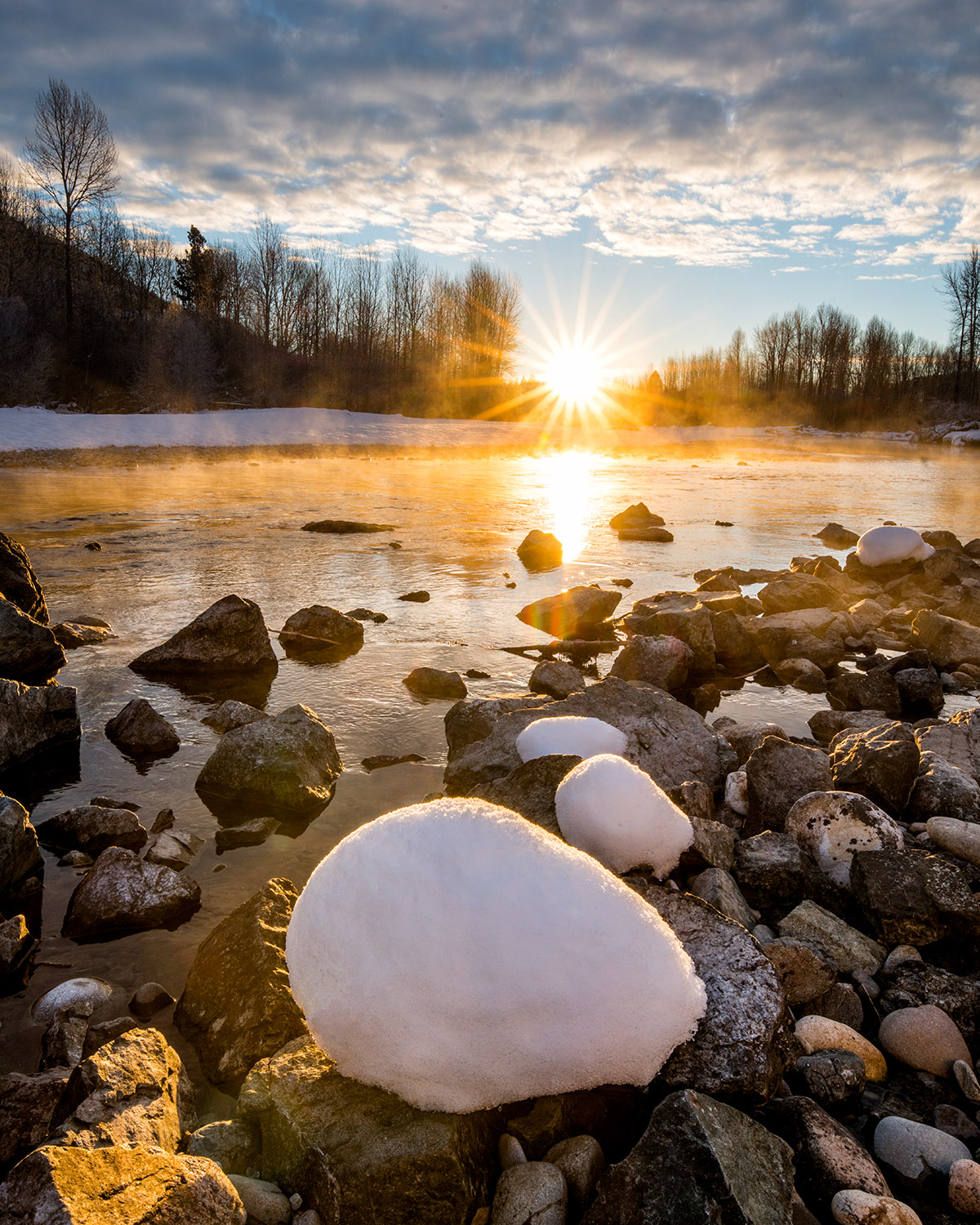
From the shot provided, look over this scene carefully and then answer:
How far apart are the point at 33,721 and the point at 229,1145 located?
3328mm

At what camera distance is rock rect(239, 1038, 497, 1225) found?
73.6 inches

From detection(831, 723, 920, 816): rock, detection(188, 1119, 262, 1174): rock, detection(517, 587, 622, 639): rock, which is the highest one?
detection(517, 587, 622, 639): rock

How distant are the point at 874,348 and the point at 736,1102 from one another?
76.2 m

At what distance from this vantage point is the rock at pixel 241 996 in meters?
2.52


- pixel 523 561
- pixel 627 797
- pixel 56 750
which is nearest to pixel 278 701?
pixel 56 750

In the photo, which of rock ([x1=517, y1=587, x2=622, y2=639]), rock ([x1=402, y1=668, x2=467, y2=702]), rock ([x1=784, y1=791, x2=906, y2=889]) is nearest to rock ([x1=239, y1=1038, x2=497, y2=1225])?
rock ([x1=784, y1=791, x2=906, y2=889])

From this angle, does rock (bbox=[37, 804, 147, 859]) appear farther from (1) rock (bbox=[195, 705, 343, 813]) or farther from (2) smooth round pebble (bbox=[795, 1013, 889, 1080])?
(2) smooth round pebble (bbox=[795, 1013, 889, 1080])

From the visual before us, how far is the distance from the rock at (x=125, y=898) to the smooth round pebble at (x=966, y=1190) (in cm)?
273

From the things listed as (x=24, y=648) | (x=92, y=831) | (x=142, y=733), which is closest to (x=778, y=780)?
(x=92, y=831)

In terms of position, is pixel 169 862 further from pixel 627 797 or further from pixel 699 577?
pixel 699 577

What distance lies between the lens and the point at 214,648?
6.22 meters

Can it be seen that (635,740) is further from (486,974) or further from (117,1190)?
(117,1190)

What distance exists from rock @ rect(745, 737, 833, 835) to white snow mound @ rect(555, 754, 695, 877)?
3.08 ft

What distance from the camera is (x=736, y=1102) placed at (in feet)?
6.80
